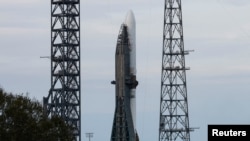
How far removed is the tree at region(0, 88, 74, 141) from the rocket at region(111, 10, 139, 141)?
1328 inches

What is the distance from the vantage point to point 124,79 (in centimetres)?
11362

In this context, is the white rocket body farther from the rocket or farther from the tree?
the tree

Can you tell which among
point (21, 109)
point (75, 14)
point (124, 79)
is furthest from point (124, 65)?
point (21, 109)

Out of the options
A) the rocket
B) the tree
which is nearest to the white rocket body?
the rocket

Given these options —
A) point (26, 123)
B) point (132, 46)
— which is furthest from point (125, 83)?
point (26, 123)

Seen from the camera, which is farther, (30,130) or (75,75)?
(75,75)

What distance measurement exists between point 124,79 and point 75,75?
656 centimetres

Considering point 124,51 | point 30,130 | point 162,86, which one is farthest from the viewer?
point 162,86

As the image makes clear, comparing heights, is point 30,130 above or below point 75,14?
below

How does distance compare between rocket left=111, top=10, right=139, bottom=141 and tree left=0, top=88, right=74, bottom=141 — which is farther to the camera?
rocket left=111, top=10, right=139, bottom=141

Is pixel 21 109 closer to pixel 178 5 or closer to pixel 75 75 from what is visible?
pixel 75 75

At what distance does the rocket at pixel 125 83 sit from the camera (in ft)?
373

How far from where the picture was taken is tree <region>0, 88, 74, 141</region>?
75.2 m

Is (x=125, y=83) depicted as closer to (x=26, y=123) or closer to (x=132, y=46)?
(x=132, y=46)
